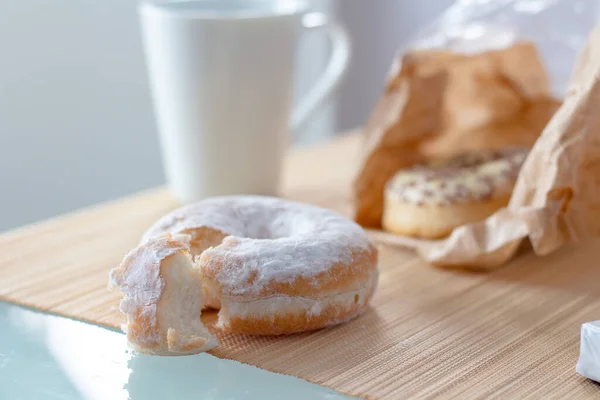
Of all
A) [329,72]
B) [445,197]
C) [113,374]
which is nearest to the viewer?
[113,374]

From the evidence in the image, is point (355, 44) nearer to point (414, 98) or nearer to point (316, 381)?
point (414, 98)

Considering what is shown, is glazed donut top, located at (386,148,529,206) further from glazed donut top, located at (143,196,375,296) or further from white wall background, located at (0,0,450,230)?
white wall background, located at (0,0,450,230)

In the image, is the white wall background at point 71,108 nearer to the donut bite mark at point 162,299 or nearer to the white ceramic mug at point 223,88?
the white ceramic mug at point 223,88

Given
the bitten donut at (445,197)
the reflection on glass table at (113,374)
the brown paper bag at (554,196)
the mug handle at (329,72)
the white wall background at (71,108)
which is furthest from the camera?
the white wall background at (71,108)

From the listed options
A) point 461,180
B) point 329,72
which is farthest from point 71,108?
point 461,180

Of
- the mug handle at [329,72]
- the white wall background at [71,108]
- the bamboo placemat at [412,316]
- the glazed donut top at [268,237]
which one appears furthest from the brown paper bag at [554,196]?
the white wall background at [71,108]

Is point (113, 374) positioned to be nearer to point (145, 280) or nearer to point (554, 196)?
point (145, 280)

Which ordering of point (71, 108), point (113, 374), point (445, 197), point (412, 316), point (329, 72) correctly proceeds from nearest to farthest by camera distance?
1. point (113, 374)
2. point (412, 316)
3. point (445, 197)
4. point (329, 72)
5. point (71, 108)

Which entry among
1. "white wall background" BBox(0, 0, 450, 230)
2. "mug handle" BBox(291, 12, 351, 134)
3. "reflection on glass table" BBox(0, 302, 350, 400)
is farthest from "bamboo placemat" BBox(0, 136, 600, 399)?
"white wall background" BBox(0, 0, 450, 230)
